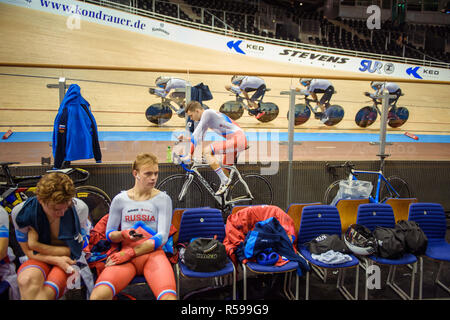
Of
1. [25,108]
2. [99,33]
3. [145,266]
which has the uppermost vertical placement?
[99,33]

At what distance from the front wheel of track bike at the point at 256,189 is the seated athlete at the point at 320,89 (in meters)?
1.38

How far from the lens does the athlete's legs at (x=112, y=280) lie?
178 cm

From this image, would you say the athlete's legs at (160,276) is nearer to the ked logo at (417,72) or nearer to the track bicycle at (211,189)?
the track bicycle at (211,189)

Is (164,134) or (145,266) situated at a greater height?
(164,134)

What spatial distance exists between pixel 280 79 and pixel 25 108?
3.20 m

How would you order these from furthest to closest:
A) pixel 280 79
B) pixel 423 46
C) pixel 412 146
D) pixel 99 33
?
pixel 423 46, pixel 99 33, pixel 412 146, pixel 280 79

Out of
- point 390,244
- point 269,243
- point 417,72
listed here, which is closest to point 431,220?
point 390,244

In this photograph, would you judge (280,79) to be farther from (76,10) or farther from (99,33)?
(76,10)

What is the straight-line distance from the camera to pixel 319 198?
418 centimetres

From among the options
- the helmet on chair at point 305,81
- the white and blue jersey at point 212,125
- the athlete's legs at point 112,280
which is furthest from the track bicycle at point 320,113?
the athlete's legs at point 112,280

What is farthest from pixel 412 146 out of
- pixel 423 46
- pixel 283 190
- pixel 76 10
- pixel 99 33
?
pixel 423 46

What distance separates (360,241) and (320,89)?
8.02 ft

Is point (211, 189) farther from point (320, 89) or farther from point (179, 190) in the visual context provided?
point (320, 89)

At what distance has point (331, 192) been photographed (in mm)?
4164
